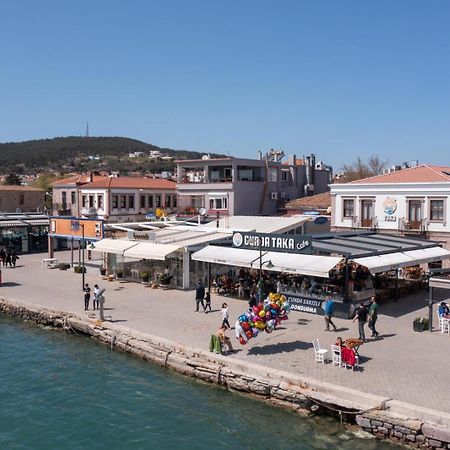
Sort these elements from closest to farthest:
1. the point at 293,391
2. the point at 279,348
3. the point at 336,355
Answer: the point at 293,391 → the point at 336,355 → the point at 279,348

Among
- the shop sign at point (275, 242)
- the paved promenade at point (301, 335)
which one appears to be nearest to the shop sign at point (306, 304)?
the paved promenade at point (301, 335)

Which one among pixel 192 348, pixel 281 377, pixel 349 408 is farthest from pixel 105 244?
pixel 349 408

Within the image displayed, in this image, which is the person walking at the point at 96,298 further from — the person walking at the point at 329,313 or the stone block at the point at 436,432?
the stone block at the point at 436,432

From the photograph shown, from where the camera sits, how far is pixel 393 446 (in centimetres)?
1452

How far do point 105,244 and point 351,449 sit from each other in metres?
24.1

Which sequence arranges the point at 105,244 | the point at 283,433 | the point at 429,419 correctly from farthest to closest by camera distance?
the point at 105,244, the point at 283,433, the point at 429,419

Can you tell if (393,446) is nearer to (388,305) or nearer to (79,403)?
(79,403)

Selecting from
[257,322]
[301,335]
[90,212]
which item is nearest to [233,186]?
[90,212]

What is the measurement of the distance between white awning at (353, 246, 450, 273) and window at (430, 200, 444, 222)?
3.86 meters

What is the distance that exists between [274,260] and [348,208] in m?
15.0

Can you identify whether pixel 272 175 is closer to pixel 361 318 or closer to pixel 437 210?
pixel 437 210

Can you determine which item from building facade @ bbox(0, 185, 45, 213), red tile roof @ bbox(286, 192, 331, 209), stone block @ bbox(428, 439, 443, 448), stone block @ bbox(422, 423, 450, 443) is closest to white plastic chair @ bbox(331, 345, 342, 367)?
stone block @ bbox(422, 423, 450, 443)

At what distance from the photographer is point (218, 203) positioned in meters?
51.8

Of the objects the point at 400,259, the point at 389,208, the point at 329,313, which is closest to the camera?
the point at 329,313
